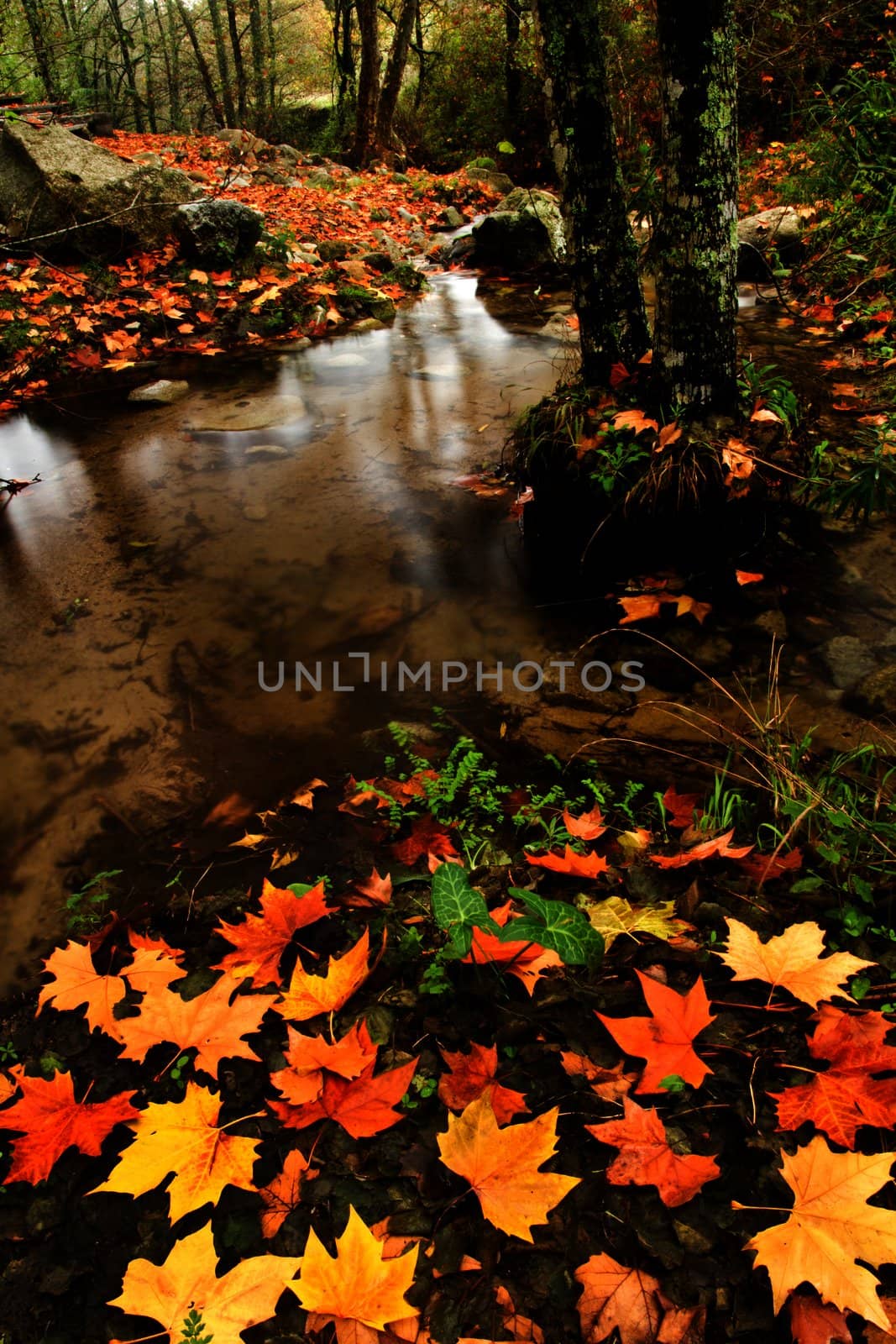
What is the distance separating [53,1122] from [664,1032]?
4.03 feet

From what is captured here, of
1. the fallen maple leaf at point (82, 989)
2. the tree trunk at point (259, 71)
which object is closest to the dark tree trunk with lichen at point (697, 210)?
the fallen maple leaf at point (82, 989)

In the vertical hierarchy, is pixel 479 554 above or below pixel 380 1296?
above

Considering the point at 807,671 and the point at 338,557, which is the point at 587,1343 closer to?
the point at 807,671

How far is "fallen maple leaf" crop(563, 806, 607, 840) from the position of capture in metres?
2.11

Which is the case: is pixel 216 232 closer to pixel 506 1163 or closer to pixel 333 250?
pixel 333 250

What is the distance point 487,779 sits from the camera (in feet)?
7.73

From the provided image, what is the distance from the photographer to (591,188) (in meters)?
3.16

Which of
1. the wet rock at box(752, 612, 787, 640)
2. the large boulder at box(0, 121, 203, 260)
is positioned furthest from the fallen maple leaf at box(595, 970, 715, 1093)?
the large boulder at box(0, 121, 203, 260)

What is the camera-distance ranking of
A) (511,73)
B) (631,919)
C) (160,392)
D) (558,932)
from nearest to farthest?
(558,932)
(631,919)
(160,392)
(511,73)

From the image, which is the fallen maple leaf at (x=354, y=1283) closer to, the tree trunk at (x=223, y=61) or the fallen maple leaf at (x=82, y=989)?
the fallen maple leaf at (x=82, y=989)

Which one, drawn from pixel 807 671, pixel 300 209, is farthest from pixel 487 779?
pixel 300 209

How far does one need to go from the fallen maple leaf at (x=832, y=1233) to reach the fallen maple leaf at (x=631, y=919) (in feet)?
1.72

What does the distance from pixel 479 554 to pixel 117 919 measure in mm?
2446

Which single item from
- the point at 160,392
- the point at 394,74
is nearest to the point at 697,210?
the point at 160,392
